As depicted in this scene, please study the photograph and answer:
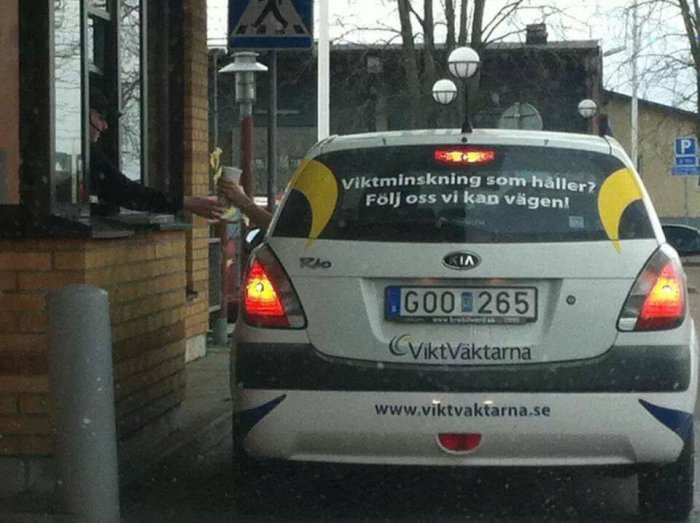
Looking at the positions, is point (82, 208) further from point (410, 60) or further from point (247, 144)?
point (410, 60)

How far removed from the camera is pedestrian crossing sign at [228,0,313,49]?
10.7 meters

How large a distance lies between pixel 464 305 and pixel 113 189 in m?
2.67

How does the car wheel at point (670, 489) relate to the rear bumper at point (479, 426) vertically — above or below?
below

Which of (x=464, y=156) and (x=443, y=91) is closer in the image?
(x=464, y=156)

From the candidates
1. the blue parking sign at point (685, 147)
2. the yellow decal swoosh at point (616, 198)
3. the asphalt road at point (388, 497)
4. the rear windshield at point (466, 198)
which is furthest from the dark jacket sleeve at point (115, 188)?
the blue parking sign at point (685, 147)

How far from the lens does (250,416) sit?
5.97 metres

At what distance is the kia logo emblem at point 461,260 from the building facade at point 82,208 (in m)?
1.49

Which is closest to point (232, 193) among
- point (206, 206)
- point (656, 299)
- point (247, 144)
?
point (206, 206)

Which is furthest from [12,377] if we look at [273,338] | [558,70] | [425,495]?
[558,70]

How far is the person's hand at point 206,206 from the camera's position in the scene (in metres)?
8.03

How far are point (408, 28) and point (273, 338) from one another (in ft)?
81.8

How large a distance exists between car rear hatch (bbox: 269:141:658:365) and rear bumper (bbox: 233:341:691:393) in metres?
0.04

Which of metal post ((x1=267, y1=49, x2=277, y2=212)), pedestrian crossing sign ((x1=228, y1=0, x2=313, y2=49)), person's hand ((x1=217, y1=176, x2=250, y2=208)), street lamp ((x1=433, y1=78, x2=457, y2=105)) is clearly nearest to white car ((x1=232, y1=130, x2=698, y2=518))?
person's hand ((x1=217, y1=176, x2=250, y2=208))

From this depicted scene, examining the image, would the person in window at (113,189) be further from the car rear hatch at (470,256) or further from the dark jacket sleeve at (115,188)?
the car rear hatch at (470,256)
